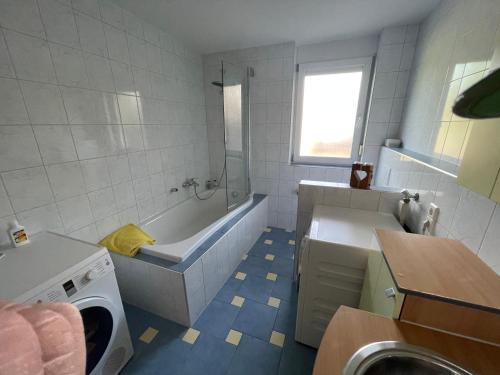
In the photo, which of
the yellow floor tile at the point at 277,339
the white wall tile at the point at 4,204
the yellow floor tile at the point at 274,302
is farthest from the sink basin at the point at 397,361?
the white wall tile at the point at 4,204

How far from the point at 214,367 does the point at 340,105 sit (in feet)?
8.42

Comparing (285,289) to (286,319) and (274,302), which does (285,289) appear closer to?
(274,302)

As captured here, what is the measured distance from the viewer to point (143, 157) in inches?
75.1

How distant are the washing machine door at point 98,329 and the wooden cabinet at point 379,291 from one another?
1.24 meters

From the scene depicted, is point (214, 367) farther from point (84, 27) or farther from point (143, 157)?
point (84, 27)

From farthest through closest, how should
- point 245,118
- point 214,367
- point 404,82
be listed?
point 245,118 < point 404,82 < point 214,367

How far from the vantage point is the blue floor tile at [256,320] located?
1395 mm

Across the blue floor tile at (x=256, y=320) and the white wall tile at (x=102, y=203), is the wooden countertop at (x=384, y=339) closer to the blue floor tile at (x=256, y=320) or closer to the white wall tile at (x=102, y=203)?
the blue floor tile at (x=256, y=320)

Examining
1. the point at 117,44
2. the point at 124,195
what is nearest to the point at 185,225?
the point at 124,195

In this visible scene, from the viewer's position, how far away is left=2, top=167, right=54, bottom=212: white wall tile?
1.12 metres

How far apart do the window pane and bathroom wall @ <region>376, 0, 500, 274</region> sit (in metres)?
0.54

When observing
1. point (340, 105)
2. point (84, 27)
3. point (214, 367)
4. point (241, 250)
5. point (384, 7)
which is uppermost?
point (384, 7)

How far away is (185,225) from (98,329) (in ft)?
4.71

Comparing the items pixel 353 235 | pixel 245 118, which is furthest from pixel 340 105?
pixel 353 235
